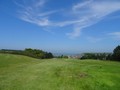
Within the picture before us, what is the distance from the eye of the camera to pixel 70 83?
2109cm

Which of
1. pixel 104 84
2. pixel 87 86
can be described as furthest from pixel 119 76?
pixel 87 86

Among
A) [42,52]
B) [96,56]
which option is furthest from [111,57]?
[42,52]

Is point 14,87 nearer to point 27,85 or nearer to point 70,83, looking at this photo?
point 27,85

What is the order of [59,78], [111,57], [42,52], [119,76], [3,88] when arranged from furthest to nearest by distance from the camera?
[42,52], [111,57], [119,76], [59,78], [3,88]

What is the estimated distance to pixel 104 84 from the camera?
2122 centimetres

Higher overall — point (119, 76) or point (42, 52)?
point (42, 52)

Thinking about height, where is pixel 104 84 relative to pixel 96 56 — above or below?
below

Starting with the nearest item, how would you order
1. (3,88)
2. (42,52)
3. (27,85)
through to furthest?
(3,88) < (27,85) < (42,52)

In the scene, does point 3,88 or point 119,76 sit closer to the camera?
point 3,88

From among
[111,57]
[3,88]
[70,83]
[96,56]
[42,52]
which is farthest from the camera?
[42,52]

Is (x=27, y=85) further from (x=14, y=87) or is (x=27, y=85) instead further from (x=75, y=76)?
(x=75, y=76)

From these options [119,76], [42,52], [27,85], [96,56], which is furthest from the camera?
[42,52]

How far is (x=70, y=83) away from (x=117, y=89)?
446 cm

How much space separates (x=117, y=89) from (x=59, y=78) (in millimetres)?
6305
